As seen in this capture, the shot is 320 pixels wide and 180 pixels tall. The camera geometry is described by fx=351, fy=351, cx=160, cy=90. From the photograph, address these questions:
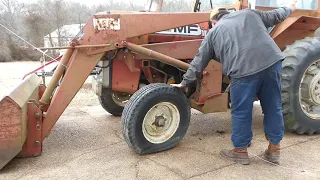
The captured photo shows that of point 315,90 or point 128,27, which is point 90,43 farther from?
point 315,90

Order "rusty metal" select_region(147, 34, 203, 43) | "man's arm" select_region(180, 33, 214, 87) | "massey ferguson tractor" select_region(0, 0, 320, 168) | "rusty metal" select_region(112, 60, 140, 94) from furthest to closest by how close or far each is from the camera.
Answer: "rusty metal" select_region(147, 34, 203, 43)
"rusty metal" select_region(112, 60, 140, 94)
"massey ferguson tractor" select_region(0, 0, 320, 168)
"man's arm" select_region(180, 33, 214, 87)

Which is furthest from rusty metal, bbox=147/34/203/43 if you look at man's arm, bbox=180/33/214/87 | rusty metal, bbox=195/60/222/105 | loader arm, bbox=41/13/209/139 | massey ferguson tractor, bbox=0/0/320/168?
man's arm, bbox=180/33/214/87

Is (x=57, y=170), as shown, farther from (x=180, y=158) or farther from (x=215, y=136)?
(x=215, y=136)

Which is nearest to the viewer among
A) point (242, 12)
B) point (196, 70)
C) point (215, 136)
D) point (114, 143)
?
point (242, 12)

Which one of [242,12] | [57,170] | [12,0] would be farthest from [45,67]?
[12,0]

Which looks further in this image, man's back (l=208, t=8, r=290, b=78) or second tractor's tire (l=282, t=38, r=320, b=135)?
second tractor's tire (l=282, t=38, r=320, b=135)

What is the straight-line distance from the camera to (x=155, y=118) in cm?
407

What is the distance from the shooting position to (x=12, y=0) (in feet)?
116

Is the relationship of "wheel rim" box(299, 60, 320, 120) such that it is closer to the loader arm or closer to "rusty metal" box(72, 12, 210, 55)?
"rusty metal" box(72, 12, 210, 55)

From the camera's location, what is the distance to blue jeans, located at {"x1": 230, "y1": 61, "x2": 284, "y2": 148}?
11.6ft

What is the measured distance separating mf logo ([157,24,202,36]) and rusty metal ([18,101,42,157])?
189cm

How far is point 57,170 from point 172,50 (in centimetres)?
202

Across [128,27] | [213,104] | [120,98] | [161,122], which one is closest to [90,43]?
[128,27]

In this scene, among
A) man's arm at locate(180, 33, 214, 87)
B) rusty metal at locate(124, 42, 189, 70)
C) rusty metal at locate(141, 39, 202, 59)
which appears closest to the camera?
man's arm at locate(180, 33, 214, 87)
